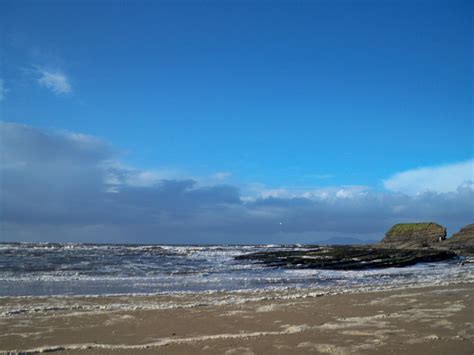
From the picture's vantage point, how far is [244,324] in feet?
30.8

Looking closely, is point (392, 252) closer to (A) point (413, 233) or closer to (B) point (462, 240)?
(B) point (462, 240)

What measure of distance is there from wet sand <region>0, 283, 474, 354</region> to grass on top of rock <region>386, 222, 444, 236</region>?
233ft

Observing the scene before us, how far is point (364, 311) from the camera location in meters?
10.9

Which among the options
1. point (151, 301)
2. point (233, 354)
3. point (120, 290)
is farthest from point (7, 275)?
point (233, 354)

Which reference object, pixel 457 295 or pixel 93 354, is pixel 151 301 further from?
pixel 457 295

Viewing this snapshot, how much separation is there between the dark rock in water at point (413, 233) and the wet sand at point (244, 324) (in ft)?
212

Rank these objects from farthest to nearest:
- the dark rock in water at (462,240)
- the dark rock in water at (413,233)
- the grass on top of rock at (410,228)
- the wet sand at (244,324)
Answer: the grass on top of rock at (410,228), the dark rock in water at (413,233), the dark rock in water at (462,240), the wet sand at (244,324)

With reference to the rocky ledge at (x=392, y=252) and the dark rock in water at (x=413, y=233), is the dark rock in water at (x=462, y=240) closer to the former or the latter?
the rocky ledge at (x=392, y=252)

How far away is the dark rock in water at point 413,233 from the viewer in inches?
2904

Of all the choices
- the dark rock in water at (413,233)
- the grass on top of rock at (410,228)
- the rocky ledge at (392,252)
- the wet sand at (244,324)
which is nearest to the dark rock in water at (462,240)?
the rocky ledge at (392,252)

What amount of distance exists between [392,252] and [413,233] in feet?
128

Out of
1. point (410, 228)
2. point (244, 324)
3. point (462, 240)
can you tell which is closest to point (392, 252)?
point (462, 240)

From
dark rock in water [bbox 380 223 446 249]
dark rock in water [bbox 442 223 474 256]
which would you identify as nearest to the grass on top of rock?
dark rock in water [bbox 380 223 446 249]

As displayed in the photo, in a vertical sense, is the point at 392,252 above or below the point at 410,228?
below
